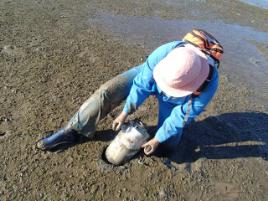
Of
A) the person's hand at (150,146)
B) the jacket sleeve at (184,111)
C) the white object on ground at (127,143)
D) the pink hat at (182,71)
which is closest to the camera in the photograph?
the pink hat at (182,71)

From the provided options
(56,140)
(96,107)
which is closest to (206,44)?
(96,107)

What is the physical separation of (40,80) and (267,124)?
301 cm

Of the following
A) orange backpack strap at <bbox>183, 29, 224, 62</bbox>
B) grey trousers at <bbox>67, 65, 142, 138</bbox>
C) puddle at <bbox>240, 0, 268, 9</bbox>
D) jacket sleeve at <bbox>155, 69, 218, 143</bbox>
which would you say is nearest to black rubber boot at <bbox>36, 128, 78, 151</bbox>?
grey trousers at <bbox>67, 65, 142, 138</bbox>

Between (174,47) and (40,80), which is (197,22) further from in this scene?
(174,47)

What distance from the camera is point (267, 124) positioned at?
4523 millimetres

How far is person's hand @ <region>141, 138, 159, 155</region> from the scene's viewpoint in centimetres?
327

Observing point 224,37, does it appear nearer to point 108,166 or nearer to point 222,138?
point 222,138

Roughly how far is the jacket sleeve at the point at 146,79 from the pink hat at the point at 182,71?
0.30 metres

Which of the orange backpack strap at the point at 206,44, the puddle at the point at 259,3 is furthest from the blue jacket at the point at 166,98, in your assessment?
the puddle at the point at 259,3

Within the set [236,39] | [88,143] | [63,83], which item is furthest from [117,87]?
[236,39]

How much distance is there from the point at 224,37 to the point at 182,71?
4.96 meters

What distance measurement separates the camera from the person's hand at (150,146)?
3266 millimetres

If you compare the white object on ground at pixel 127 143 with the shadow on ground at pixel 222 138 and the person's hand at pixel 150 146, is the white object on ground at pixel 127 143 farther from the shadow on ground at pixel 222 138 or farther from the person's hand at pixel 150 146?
the shadow on ground at pixel 222 138

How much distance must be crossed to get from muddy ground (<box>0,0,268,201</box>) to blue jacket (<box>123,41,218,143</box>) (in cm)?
48
